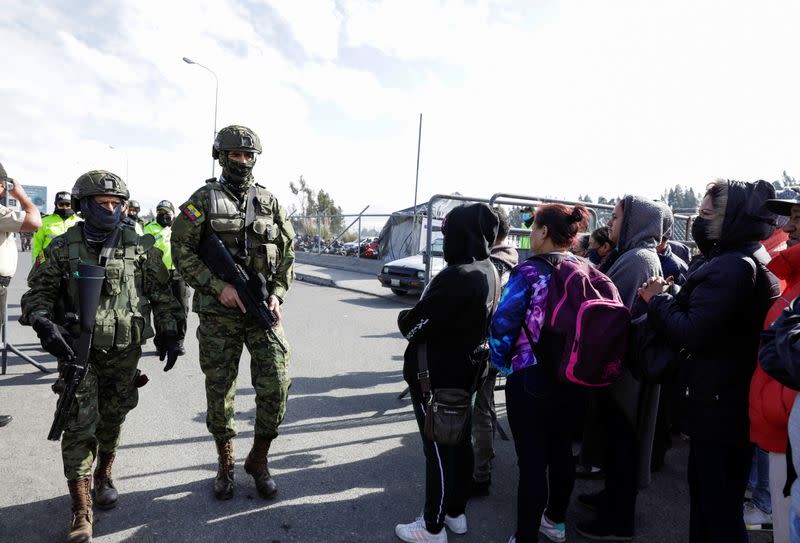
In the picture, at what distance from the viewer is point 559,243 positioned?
99.5 inches

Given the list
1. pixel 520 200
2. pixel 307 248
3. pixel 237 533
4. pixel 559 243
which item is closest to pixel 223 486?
pixel 237 533

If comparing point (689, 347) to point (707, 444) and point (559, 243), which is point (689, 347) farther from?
point (559, 243)

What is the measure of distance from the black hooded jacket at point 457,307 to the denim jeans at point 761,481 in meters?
1.97

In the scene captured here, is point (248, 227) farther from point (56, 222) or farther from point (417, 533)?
point (56, 222)

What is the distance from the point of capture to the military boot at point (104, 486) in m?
2.96

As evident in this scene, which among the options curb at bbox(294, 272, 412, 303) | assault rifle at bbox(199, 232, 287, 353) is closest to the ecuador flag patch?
assault rifle at bbox(199, 232, 287, 353)

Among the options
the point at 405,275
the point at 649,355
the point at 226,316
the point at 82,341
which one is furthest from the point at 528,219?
the point at 405,275

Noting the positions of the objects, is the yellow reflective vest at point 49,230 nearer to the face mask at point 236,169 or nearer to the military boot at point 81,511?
the face mask at point 236,169

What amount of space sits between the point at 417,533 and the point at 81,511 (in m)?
1.79

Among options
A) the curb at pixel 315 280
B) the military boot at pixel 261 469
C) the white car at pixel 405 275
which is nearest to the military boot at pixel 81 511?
the military boot at pixel 261 469

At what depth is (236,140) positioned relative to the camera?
10.2 feet

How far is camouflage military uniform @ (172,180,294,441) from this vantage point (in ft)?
10.1

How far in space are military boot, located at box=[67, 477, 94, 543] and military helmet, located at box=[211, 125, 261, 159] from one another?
202cm

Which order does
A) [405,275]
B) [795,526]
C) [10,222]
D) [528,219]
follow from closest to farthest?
[795,526] → [10,222] → [528,219] → [405,275]
